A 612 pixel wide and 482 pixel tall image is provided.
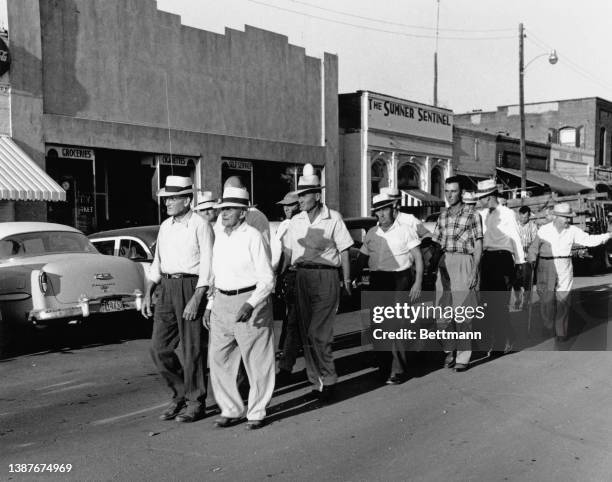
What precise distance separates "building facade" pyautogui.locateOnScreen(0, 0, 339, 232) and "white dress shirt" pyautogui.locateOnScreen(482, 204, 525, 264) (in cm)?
1035

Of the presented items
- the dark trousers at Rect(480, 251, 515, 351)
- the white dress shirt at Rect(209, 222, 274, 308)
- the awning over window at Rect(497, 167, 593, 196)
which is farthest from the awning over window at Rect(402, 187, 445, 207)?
the white dress shirt at Rect(209, 222, 274, 308)

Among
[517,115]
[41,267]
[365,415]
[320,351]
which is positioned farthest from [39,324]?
[517,115]

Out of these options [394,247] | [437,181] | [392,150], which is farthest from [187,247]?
[437,181]

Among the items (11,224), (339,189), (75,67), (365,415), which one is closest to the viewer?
(365,415)

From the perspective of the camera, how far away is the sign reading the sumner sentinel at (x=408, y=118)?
28.4m

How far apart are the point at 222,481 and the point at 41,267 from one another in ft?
19.3

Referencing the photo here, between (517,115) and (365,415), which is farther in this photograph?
(517,115)

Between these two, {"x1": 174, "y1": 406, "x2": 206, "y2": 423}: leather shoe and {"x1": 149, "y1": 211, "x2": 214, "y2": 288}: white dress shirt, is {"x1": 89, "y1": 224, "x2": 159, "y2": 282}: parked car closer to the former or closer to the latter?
{"x1": 149, "y1": 211, "x2": 214, "y2": 288}: white dress shirt

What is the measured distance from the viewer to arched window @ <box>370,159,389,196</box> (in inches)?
1127

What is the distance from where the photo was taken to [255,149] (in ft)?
76.4

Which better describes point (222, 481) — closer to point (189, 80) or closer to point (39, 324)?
point (39, 324)

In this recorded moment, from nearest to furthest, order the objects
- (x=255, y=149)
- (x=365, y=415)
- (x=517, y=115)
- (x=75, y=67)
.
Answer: (x=365, y=415) → (x=75, y=67) → (x=255, y=149) → (x=517, y=115)

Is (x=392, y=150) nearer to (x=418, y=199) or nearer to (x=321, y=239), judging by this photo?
(x=418, y=199)

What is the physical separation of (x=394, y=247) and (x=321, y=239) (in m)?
1.07
